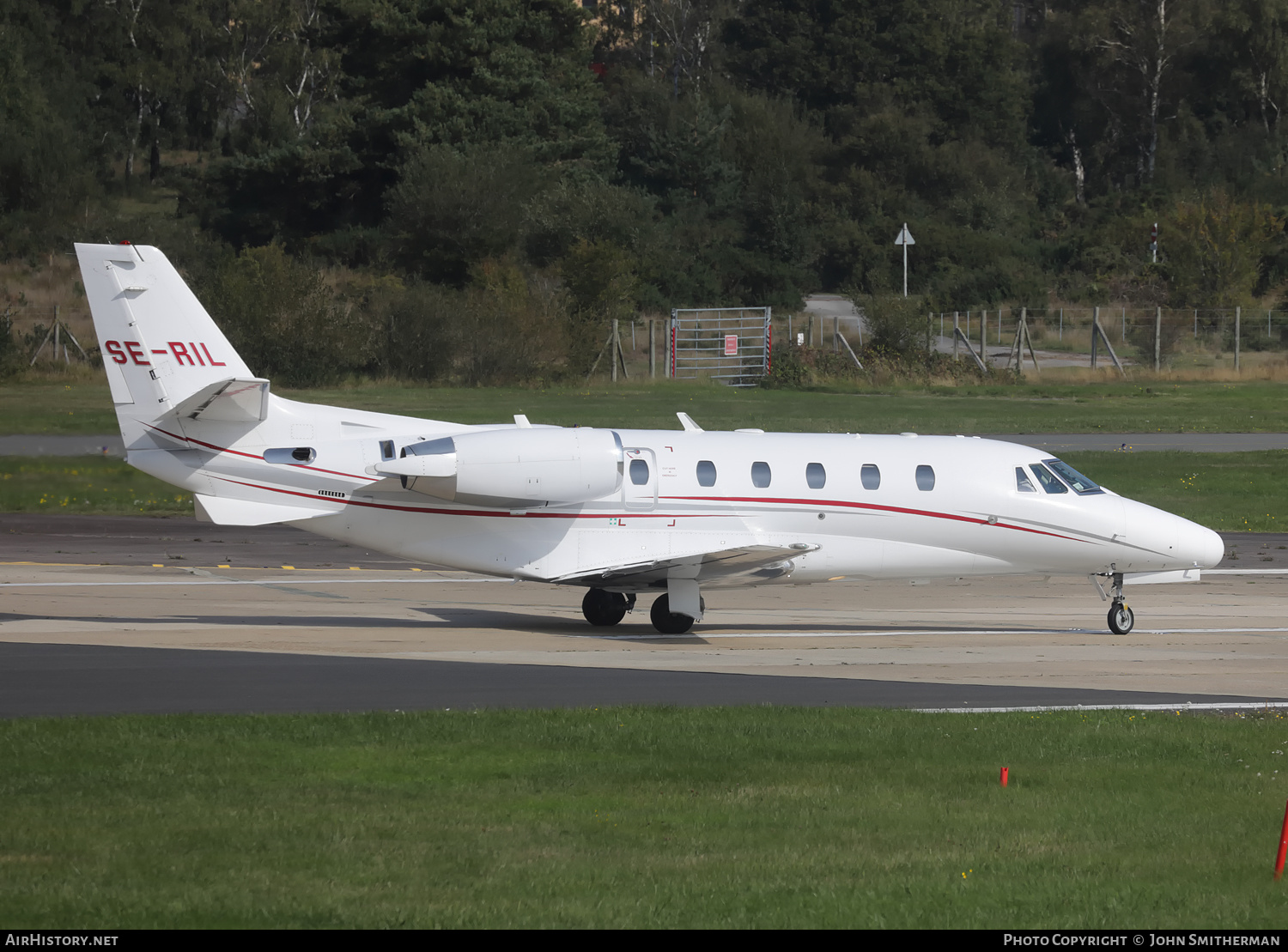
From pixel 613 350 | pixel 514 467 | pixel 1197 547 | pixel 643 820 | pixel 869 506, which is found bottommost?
pixel 643 820

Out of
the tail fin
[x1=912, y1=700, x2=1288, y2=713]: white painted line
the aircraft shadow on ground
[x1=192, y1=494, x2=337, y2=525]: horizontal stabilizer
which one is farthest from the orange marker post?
the tail fin

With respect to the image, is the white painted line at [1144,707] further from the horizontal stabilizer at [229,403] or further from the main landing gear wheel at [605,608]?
the horizontal stabilizer at [229,403]

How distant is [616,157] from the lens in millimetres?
86562

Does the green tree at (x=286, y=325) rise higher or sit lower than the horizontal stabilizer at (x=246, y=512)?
higher

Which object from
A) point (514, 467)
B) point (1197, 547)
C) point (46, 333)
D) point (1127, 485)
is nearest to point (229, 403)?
point (514, 467)

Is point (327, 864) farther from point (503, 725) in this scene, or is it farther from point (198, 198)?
point (198, 198)

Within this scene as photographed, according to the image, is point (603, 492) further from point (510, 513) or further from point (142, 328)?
point (142, 328)

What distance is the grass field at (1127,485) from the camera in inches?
977

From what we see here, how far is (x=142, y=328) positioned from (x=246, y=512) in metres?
2.57

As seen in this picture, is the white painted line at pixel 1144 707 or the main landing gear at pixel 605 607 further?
the main landing gear at pixel 605 607

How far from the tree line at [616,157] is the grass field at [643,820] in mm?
42819

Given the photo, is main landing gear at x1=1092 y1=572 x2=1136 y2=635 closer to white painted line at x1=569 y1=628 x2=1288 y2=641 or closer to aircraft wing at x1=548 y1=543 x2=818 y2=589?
white painted line at x1=569 y1=628 x2=1288 y2=641

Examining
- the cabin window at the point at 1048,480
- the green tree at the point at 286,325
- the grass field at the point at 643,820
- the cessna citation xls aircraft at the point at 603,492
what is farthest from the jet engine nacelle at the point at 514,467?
the green tree at the point at 286,325

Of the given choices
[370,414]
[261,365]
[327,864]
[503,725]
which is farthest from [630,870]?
[261,365]
